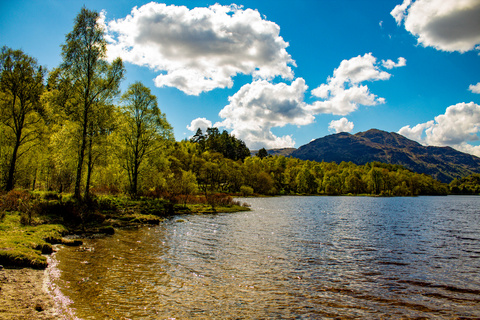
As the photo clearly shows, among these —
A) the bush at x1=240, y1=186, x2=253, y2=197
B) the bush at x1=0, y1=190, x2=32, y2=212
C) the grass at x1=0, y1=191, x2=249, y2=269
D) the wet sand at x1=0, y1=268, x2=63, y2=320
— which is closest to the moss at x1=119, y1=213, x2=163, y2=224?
the grass at x1=0, y1=191, x2=249, y2=269

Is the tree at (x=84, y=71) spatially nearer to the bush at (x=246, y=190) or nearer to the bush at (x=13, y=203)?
the bush at (x=13, y=203)

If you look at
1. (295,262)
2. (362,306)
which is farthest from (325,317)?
(295,262)

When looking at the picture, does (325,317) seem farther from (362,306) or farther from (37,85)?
(37,85)

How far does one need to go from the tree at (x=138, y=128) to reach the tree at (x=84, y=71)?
13.6m

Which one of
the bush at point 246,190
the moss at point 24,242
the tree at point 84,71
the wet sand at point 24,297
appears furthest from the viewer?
the bush at point 246,190

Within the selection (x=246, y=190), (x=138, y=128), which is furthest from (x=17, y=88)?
(x=246, y=190)

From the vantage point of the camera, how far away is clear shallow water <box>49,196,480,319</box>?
10.3 meters

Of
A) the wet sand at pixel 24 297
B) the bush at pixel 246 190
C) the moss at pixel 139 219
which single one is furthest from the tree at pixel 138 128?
the bush at pixel 246 190

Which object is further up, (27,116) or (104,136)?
(27,116)

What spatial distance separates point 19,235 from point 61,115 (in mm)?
19958

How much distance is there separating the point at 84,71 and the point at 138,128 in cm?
1639

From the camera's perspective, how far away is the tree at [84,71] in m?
30.3

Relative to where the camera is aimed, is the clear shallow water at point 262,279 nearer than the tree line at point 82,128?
Yes

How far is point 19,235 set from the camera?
1544cm
